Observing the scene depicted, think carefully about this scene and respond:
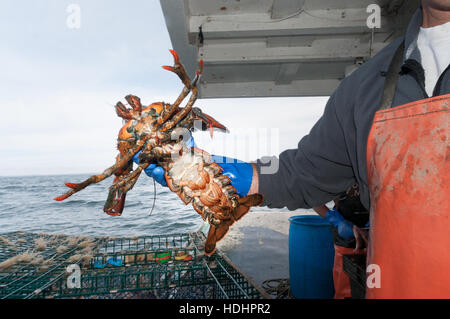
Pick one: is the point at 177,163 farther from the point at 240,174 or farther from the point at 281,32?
the point at 281,32

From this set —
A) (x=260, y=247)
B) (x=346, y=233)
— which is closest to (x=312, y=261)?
(x=346, y=233)

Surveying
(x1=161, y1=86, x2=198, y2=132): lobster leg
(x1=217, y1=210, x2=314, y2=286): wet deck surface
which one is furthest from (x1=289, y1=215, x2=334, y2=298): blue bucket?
(x1=161, y1=86, x2=198, y2=132): lobster leg

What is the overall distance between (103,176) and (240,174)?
0.86 metres

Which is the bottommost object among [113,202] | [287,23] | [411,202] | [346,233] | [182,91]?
[346,233]

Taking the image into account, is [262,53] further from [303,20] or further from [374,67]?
[374,67]

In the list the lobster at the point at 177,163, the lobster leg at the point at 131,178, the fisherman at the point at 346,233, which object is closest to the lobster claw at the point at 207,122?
the lobster at the point at 177,163

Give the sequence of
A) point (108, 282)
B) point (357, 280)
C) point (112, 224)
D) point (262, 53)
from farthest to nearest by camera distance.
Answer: point (112, 224), point (262, 53), point (108, 282), point (357, 280)

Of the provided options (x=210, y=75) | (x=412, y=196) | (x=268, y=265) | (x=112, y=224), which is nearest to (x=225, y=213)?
(x=412, y=196)

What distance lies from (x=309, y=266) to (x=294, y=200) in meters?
2.05

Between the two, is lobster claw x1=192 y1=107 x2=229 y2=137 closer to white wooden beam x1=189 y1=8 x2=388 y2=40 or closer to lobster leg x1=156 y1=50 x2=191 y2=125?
lobster leg x1=156 y1=50 x2=191 y2=125

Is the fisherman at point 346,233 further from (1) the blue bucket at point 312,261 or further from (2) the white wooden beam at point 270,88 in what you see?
(2) the white wooden beam at point 270,88

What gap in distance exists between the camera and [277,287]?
A: 11.8 ft

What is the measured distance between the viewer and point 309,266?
10.2 feet

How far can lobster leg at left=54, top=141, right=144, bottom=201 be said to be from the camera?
4.66 ft
